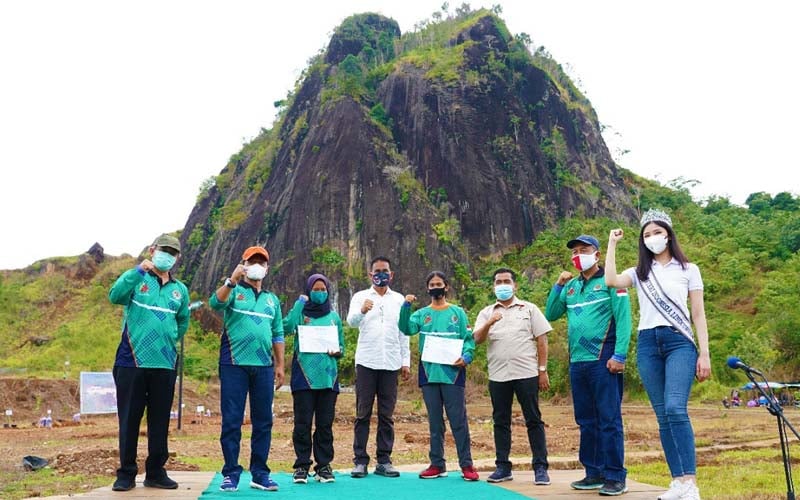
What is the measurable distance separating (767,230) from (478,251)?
68.0 feet

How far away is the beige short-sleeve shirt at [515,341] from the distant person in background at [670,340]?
4.90 feet

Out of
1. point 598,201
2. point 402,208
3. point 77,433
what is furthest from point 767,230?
point 77,433

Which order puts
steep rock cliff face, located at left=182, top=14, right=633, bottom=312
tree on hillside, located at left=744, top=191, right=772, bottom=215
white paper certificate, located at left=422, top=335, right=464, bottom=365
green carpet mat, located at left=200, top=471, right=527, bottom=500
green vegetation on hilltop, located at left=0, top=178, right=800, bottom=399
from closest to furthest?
green carpet mat, located at left=200, top=471, right=527, bottom=500 < white paper certificate, located at left=422, top=335, right=464, bottom=365 < green vegetation on hilltop, located at left=0, top=178, right=800, bottom=399 < steep rock cliff face, located at left=182, top=14, right=633, bottom=312 < tree on hillside, located at left=744, top=191, right=772, bottom=215

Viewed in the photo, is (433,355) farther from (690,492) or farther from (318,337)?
(690,492)

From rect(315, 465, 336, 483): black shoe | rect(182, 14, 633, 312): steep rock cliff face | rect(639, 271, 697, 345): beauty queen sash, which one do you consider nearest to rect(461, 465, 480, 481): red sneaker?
rect(315, 465, 336, 483): black shoe

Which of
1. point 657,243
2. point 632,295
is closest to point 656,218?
point 657,243

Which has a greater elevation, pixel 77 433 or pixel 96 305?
pixel 96 305

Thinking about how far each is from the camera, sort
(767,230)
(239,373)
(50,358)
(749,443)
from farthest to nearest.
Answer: (767,230) → (50,358) → (749,443) → (239,373)

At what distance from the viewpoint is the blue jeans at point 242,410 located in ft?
18.3

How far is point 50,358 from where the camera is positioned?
47156 mm

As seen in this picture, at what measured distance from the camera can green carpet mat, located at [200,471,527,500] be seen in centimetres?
507

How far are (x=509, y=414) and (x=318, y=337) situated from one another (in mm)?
1802

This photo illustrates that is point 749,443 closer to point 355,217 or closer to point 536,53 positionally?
point 355,217

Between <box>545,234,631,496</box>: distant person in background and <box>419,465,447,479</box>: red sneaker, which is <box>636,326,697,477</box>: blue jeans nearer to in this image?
<box>545,234,631,496</box>: distant person in background
